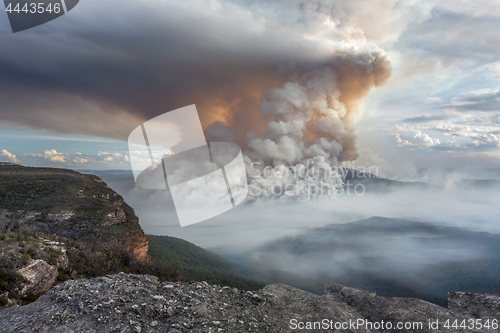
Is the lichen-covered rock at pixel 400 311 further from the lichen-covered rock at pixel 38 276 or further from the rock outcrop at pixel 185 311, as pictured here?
the lichen-covered rock at pixel 38 276

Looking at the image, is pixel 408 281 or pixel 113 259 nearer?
pixel 113 259

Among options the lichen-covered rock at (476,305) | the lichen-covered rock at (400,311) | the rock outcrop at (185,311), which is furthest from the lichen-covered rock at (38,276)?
the lichen-covered rock at (476,305)

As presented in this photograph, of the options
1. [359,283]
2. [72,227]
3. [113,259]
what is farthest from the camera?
[359,283]

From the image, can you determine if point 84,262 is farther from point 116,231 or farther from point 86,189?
point 86,189

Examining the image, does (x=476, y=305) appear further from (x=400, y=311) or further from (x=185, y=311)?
(x=185, y=311)

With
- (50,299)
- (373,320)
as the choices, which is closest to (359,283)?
(373,320)

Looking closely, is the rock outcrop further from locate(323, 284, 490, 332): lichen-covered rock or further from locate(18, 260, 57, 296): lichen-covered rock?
locate(18, 260, 57, 296): lichen-covered rock

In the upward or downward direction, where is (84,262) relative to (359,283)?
upward

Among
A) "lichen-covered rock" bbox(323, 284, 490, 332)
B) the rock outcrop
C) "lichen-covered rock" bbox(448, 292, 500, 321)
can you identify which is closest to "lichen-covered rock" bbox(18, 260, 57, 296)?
the rock outcrop
